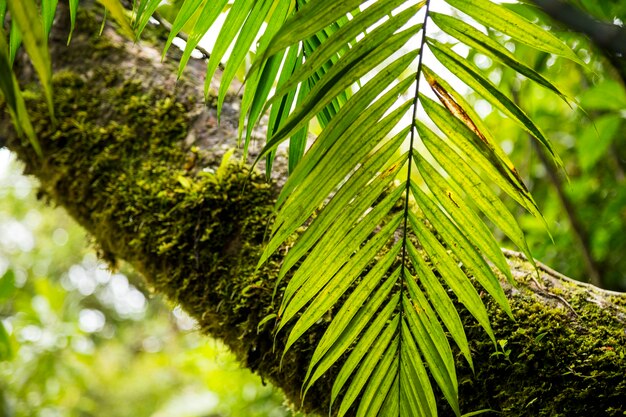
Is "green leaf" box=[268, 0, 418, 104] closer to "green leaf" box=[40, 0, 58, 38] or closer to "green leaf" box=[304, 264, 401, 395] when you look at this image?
Answer: "green leaf" box=[304, 264, 401, 395]

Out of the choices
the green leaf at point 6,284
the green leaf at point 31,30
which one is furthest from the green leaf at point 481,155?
the green leaf at point 6,284

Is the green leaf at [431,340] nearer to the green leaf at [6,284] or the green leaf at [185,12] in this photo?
the green leaf at [185,12]

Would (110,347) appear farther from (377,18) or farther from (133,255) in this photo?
(377,18)

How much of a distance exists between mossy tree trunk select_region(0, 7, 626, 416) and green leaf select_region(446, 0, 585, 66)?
1.09ft

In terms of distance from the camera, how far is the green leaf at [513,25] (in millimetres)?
687

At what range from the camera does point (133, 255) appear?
4.53 ft

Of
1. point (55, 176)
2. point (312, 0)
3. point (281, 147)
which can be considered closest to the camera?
point (312, 0)

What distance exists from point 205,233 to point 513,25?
77cm

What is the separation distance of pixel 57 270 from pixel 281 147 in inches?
350

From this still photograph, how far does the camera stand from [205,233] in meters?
1.21

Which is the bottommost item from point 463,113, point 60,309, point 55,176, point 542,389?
A: point 60,309

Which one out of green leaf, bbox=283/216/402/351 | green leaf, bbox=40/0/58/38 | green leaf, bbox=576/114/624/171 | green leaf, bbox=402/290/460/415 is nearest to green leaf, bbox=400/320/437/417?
green leaf, bbox=402/290/460/415

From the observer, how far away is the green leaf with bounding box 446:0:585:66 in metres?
0.69

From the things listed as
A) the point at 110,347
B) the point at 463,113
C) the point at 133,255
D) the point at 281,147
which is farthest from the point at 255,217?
the point at 110,347
